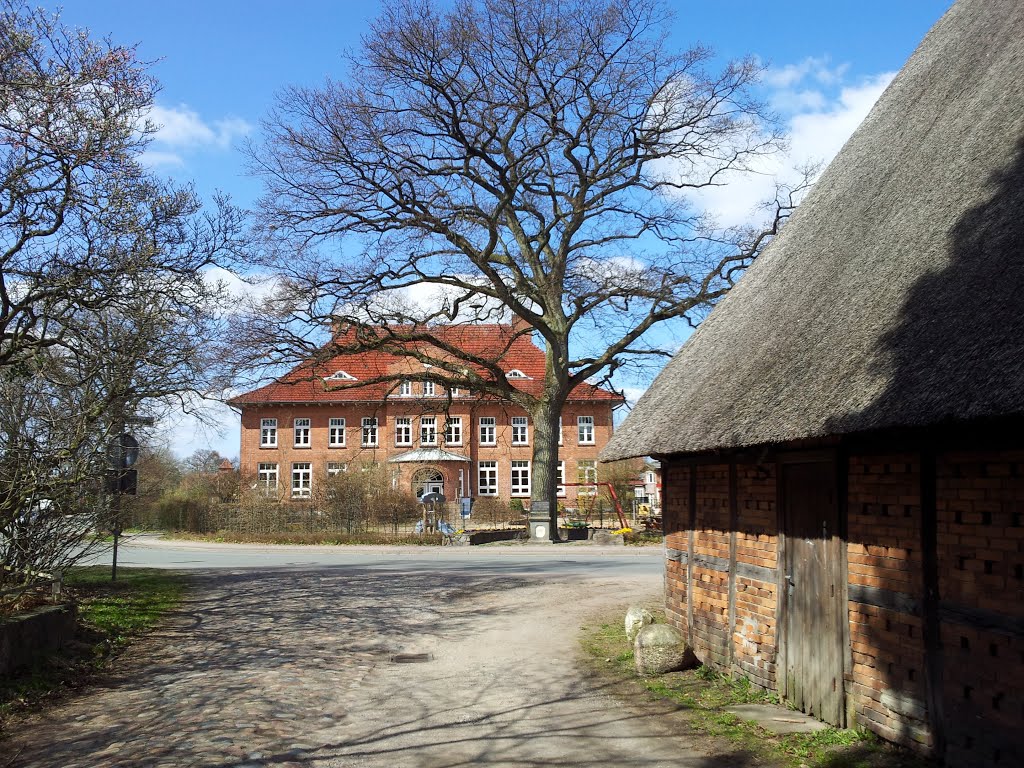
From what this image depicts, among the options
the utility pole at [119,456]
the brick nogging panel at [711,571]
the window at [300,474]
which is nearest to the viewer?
the brick nogging panel at [711,571]

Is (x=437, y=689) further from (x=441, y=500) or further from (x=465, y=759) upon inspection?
(x=441, y=500)

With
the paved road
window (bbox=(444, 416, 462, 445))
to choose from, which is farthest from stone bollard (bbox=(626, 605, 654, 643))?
window (bbox=(444, 416, 462, 445))

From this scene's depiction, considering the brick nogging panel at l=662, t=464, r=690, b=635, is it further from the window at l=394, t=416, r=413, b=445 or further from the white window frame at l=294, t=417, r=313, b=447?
the white window frame at l=294, t=417, r=313, b=447

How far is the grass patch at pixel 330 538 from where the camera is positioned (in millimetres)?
28344

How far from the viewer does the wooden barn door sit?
22.4 feet

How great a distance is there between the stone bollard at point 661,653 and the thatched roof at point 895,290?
1.97 meters

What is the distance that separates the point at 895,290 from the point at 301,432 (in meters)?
46.6

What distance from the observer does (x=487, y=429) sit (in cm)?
5006

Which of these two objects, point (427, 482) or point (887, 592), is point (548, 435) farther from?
point (887, 592)

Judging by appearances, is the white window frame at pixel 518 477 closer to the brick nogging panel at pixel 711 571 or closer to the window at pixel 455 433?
the window at pixel 455 433

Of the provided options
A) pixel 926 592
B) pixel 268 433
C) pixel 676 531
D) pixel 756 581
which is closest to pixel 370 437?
pixel 268 433

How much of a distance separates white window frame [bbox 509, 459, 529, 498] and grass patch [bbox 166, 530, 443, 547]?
20.3m

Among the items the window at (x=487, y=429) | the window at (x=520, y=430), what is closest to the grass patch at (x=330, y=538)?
the window at (x=487, y=429)

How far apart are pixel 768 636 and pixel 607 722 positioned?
1.70m
